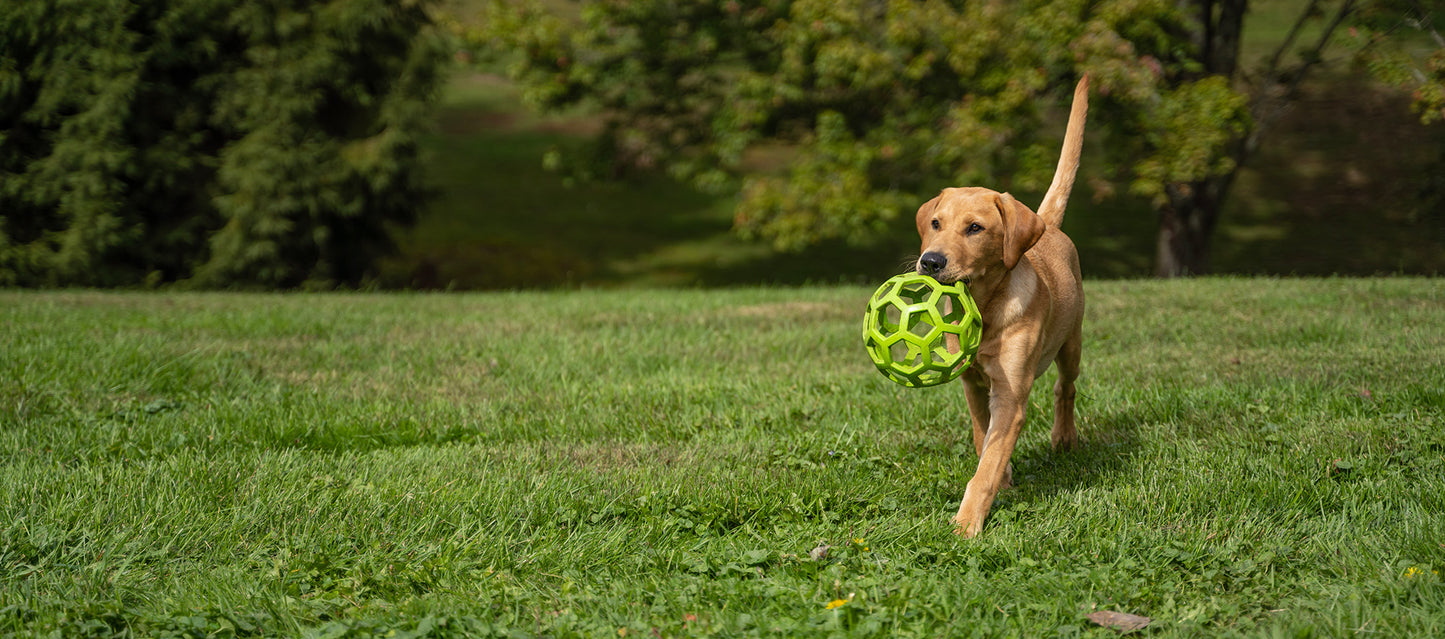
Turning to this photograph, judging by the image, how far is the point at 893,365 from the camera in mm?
3990

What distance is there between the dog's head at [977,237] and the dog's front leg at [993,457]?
0.52 metres

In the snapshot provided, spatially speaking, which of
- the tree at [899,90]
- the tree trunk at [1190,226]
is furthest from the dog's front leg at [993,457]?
the tree trunk at [1190,226]

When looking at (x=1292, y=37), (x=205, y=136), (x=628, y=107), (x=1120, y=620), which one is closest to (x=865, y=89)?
(x=628, y=107)

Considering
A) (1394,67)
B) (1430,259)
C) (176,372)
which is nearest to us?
(176,372)

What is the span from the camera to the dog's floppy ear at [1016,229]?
159 inches

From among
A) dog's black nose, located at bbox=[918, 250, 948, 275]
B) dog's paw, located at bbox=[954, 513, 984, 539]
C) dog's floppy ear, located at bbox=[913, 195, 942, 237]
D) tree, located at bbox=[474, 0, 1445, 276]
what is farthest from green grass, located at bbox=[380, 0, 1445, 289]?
dog's paw, located at bbox=[954, 513, 984, 539]

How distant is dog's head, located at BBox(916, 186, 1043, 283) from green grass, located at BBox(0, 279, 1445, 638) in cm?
98

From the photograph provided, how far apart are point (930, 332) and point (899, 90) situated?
42.2 ft

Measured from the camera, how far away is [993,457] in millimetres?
3943

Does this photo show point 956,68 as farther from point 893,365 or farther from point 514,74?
point 893,365

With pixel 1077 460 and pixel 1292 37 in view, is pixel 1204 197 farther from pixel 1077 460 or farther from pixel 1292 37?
pixel 1077 460

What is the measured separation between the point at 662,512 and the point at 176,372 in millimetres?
4190

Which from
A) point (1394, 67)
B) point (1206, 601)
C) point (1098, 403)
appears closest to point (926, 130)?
point (1394, 67)

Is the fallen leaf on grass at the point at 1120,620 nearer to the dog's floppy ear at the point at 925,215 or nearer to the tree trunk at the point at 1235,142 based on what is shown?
the dog's floppy ear at the point at 925,215
